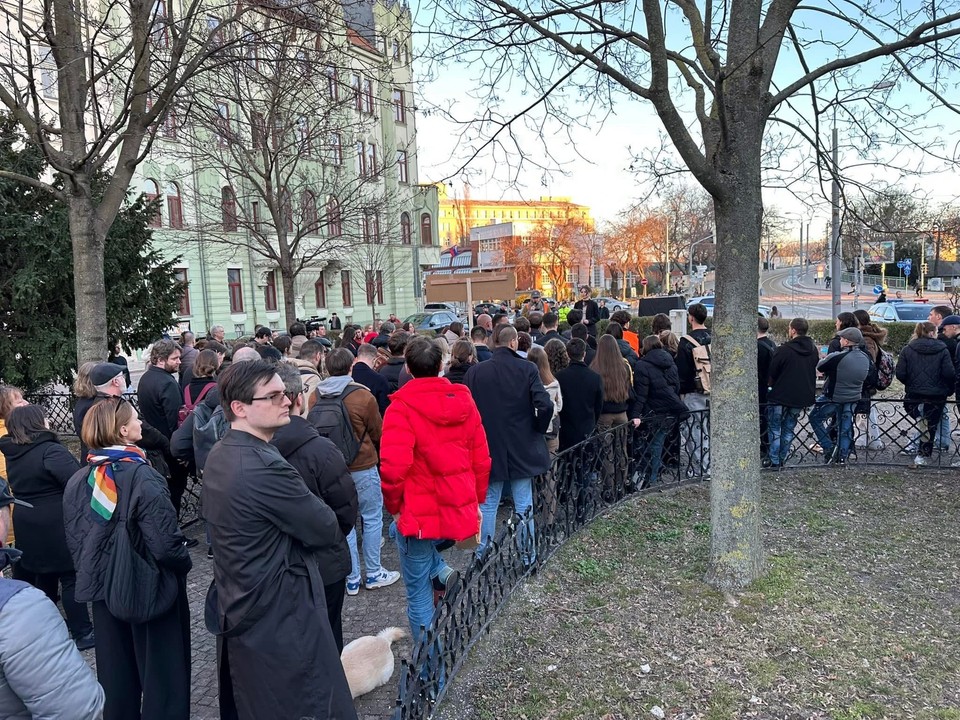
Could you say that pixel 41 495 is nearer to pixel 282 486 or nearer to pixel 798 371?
pixel 282 486

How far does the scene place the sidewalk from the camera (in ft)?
12.1

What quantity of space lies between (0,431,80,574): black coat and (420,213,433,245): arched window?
1480 inches

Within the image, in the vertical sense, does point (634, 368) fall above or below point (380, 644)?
above

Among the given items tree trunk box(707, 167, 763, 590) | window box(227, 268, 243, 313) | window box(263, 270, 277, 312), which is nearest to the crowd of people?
tree trunk box(707, 167, 763, 590)

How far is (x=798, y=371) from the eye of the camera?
25.7 ft

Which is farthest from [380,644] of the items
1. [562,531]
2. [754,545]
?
[754,545]

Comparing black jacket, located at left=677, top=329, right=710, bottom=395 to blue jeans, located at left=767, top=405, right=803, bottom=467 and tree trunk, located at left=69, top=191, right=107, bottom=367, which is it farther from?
tree trunk, located at left=69, top=191, right=107, bottom=367

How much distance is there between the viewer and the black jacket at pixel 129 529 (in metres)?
2.99

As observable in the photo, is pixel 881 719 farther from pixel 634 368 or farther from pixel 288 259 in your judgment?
pixel 288 259

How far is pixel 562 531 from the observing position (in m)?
5.92

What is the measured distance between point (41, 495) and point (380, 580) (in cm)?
244

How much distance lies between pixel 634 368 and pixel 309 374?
12.5 feet

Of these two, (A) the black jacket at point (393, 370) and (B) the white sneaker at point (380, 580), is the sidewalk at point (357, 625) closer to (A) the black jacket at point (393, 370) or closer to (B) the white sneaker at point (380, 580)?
(B) the white sneaker at point (380, 580)

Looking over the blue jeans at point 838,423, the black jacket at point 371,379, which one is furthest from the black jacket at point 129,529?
the blue jeans at point 838,423
